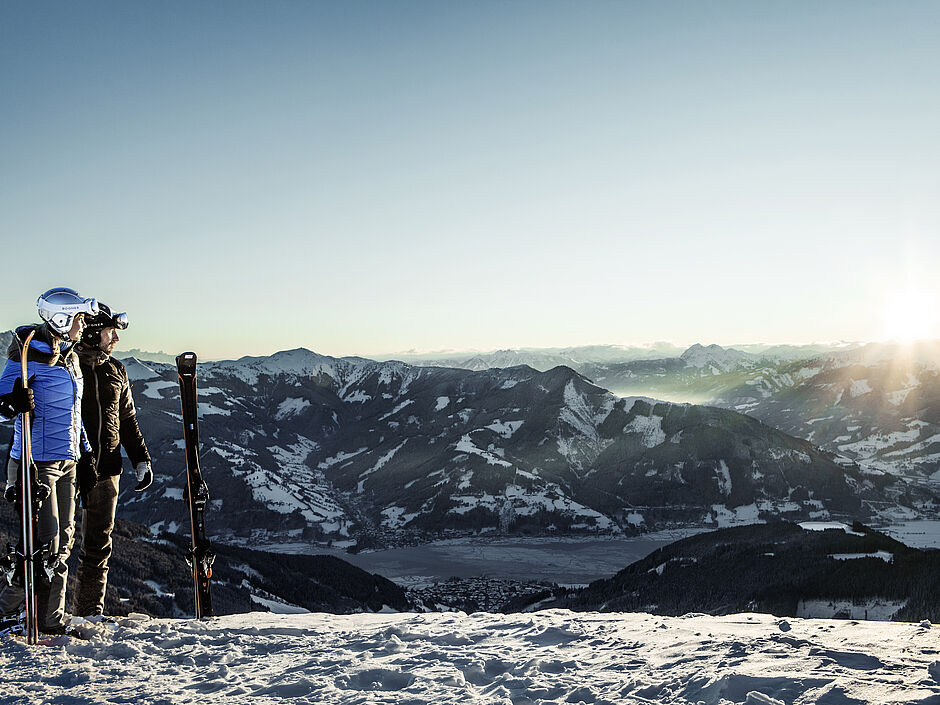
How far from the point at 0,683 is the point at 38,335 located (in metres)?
5.46

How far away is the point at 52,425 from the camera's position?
35.4 feet

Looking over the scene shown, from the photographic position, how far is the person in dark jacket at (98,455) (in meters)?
11.7

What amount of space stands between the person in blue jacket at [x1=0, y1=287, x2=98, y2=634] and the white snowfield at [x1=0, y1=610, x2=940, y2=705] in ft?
2.76

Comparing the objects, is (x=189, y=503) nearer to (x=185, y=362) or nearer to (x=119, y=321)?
(x=185, y=362)

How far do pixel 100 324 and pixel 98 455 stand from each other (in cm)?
241

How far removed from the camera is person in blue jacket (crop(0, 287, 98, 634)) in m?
10.3

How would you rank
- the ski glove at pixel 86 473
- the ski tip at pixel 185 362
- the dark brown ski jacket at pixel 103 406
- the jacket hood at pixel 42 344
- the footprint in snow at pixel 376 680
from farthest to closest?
the ski tip at pixel 185 362 → the dark brown ski jacket at pixel 103 406 → the ski glove at pixel 86 473 → the jacket hood at pixel 42 344 → the footprint in snow at pixel 376 680

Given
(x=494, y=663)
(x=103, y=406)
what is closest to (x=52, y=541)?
(x=103, y=406)

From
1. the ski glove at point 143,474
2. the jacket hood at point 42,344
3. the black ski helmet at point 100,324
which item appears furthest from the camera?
the ski glove at point 143,474

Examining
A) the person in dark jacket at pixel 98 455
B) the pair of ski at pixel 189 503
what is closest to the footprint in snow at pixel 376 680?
the pair of ski at pixel 189 503

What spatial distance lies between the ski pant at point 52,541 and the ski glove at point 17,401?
2.60ft

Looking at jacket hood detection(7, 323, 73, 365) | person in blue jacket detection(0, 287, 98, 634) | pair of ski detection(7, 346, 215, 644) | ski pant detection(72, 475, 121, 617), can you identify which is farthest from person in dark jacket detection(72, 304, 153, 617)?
pair of ski detection(7, 346, 215, 644)

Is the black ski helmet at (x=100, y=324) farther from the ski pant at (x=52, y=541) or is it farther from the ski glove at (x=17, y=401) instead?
the ski pant at (x=52, y=541)

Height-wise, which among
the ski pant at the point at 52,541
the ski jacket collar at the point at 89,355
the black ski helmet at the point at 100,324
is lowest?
the ski pant at the point at 52,541
